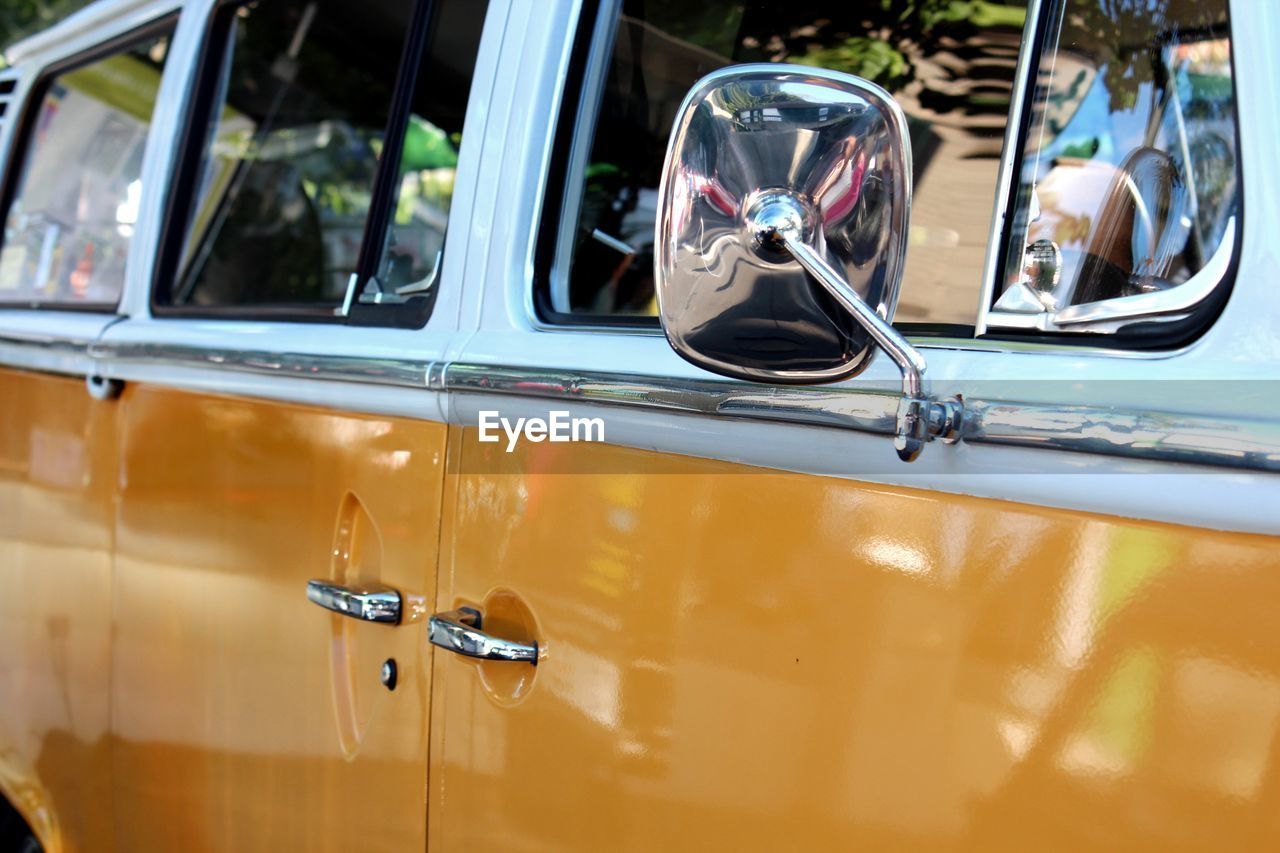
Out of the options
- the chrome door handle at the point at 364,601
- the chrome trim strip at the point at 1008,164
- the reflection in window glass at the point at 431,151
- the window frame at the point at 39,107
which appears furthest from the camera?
the window frame at the point at 39,107

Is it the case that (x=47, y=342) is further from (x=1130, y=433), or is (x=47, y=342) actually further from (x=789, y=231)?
(x=1130, y=433)

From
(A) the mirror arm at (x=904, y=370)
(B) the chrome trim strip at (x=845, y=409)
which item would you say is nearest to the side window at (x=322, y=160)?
(B) the chrome trim strip at (x=845, y=409)

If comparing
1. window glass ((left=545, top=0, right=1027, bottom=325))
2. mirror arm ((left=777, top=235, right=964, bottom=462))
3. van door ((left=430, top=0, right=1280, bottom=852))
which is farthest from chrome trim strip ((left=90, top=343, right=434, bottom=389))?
mirror arm ((left=777, top=235, right=964, bottom=462))

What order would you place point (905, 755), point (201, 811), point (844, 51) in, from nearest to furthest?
point (905, 755) < point (201, 811) < point (844, 51)

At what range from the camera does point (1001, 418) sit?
1.05 metres

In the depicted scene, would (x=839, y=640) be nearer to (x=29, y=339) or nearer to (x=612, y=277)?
(x=612, y=277)

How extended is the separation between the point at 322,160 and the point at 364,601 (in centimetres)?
311

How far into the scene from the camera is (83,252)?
3.02 metres

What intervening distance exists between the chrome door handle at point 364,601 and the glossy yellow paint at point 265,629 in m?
0.02

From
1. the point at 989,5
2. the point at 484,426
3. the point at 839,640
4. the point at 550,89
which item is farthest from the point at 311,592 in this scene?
the point at 989,5

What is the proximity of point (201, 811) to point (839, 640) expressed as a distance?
1488 mm

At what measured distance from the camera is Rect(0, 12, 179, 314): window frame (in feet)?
8.84

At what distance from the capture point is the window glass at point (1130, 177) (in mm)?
1081

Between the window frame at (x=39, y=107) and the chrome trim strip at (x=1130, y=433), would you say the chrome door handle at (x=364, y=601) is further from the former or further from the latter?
the window frame at (x=39, y=107)
